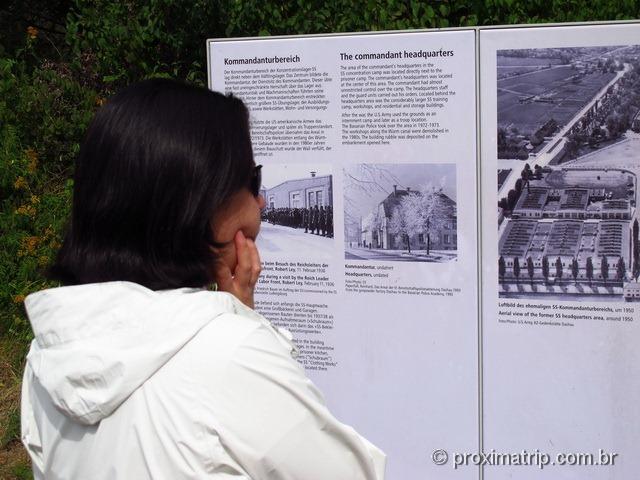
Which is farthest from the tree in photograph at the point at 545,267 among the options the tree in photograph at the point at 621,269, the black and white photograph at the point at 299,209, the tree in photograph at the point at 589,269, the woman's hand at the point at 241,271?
the woman's hand at the point at 241,271

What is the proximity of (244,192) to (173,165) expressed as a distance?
17cm

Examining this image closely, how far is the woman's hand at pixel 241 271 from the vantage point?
5.35ft

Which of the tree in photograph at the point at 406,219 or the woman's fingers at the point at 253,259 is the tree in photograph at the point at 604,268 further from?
the woman's fingers at the point at 253,259

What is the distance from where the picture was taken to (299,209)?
370 centimetres

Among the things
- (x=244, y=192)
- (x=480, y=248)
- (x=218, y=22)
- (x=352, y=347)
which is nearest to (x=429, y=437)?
(x=352, y=347)

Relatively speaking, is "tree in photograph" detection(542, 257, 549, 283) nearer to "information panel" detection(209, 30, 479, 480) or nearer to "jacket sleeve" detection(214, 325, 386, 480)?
"information panel" detection(209, 30, 479, 480)

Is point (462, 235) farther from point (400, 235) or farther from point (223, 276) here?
point (223, 276)

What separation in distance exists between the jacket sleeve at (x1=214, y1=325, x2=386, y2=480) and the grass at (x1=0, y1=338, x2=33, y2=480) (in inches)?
156

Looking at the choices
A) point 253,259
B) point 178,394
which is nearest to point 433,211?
point 253,259

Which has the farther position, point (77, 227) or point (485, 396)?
point (485, 396)

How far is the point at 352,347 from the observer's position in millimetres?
3660

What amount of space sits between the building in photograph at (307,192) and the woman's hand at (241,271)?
1871 millimetres

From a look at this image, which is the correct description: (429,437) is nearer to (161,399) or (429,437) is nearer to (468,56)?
(468,56)

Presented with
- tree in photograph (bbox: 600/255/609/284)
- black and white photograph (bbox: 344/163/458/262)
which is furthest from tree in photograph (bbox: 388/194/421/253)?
tree in photograph (bbox: 600/255/609/284)
